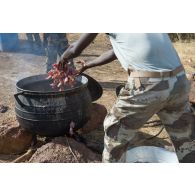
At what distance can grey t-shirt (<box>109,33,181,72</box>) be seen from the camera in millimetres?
3160

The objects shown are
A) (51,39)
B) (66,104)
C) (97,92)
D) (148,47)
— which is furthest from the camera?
(51,39)

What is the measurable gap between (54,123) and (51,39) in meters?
3.78

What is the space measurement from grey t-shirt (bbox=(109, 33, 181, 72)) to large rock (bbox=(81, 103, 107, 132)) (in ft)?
7.40

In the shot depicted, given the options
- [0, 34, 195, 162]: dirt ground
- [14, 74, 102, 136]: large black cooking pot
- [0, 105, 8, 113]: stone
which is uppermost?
[14, 74, 102, 136]: large black cooking pot

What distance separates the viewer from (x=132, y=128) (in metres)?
3.40

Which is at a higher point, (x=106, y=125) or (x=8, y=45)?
(x=106, y=125)

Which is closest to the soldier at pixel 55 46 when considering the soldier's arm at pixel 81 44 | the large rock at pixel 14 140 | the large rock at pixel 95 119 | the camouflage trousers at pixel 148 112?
the large rock at pixel 95 119

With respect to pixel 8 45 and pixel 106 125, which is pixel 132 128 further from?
pixel 8 45

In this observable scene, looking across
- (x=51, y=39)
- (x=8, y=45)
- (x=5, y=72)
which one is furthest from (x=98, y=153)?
(x=8, y=45)

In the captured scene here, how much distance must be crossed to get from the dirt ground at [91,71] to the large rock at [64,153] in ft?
4.08

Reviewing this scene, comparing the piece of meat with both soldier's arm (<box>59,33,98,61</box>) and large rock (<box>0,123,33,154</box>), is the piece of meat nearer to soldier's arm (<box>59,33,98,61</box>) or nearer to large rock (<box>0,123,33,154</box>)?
soldier's arm (<box>59,33,98,61</box>)

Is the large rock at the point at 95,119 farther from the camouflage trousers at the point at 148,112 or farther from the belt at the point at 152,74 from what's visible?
the belt at the point at 152,74

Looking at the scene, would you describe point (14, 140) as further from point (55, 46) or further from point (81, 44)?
point (55, 46)

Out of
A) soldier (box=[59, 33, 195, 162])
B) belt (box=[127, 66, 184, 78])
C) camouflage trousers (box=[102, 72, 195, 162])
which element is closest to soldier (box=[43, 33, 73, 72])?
soldier (box=[59, 33, 195, 162])
